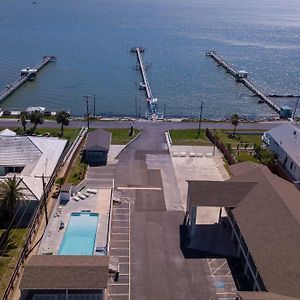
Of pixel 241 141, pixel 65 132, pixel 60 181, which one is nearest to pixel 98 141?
pixel 60 181

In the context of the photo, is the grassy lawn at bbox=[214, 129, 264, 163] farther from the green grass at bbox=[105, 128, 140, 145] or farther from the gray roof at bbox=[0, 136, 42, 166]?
the gray roof at bbox=[0, 136, 42, 166]

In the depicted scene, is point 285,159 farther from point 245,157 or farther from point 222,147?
point 222,147

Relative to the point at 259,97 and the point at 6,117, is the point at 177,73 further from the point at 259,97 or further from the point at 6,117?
the point at 6,117

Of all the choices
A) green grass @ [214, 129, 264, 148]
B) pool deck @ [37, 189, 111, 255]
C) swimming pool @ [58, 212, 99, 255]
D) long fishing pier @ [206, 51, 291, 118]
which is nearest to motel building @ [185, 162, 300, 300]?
pool deck @ [37, 189, 111, 255]

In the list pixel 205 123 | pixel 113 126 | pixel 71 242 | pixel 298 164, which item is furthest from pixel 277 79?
pixel 71 242

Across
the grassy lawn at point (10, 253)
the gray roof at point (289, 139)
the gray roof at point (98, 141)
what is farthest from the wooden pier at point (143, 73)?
the grassy lawn at point (10, 253)

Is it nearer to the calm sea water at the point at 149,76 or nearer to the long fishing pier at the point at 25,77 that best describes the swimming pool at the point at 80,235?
the calm sea water at the point at 149,76
